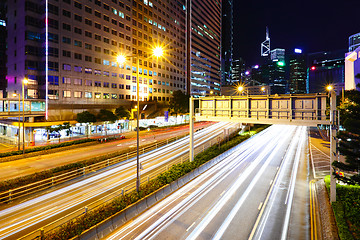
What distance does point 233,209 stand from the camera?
13.1 metres

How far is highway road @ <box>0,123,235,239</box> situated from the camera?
11558 mm

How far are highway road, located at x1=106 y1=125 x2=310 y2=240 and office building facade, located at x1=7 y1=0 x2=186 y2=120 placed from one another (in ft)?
71.0

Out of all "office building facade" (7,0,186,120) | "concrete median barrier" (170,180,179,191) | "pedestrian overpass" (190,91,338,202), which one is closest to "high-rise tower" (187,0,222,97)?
"office building facade" (7,0,186,120)

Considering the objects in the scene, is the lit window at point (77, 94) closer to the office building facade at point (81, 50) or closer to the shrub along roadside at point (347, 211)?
the office building facade at point (81, 50)

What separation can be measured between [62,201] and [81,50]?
45753mm


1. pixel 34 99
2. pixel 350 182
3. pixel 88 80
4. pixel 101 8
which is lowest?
pixel 350 182

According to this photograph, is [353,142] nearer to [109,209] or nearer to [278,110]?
[278,110]

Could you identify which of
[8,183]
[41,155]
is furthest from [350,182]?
[41,155]

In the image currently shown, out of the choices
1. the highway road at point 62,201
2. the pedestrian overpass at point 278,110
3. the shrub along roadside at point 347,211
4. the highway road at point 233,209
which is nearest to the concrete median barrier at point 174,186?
the highway road at point 233,209

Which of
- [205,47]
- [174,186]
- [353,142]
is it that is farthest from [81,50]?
[205,47]

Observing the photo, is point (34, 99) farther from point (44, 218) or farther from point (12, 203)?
point (44, 218)

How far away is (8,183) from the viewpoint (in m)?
15.3

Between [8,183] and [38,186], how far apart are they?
2056 millimetres

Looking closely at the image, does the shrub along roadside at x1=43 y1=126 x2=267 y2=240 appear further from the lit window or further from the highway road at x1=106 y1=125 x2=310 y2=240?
the lit window
